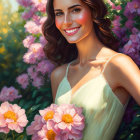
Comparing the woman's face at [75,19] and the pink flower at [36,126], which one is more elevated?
the woman's face at [75,19]

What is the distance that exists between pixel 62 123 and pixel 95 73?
1.88 feet

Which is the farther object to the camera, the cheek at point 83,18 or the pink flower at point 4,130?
the cheek at point 83,18

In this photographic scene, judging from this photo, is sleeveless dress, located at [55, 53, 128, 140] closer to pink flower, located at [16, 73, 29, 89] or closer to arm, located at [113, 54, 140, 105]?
arm, located at [113, 54, 140, 105]

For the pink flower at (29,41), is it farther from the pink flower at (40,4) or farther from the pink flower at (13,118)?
the pink flower at (13,118)

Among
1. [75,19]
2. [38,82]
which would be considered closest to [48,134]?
[75,19]

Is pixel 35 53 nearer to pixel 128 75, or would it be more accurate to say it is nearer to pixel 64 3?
pixel 64 3

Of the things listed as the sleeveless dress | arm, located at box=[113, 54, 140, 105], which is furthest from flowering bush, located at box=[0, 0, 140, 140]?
arm, located at box=[113, 54, 140, 105]

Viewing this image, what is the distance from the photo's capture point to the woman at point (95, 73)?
243cm

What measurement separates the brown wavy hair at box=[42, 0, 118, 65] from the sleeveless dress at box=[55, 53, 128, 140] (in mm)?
341

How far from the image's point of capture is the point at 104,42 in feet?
9.08

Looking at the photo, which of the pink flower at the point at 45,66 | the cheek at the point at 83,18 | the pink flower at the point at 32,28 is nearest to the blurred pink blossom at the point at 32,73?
the pink flower at the point at 45,66

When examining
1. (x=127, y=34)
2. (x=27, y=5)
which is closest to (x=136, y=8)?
(x=127, y=34)

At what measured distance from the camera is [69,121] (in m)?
2.26

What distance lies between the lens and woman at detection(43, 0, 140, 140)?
243cm
